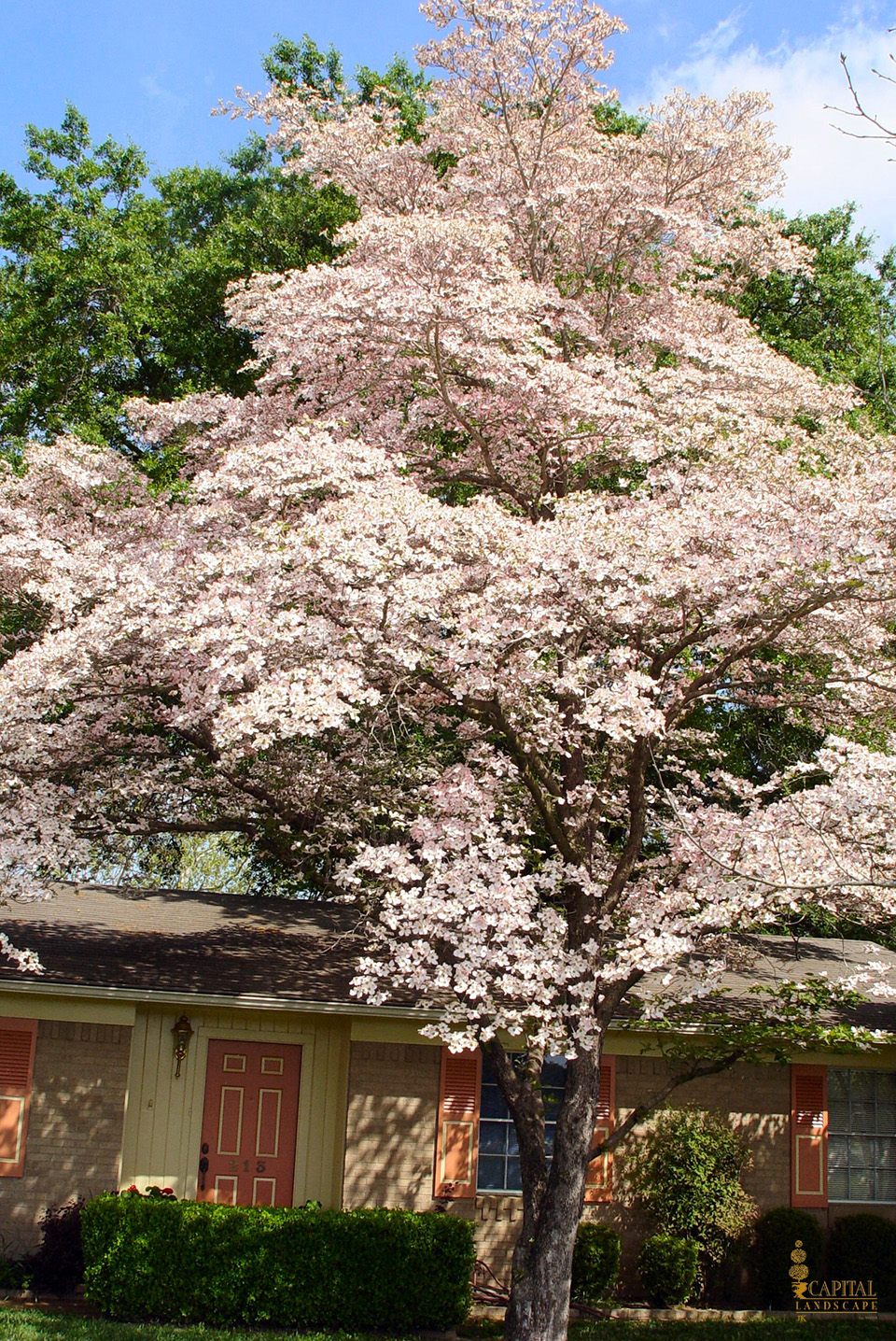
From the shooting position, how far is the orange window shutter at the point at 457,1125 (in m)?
12.1

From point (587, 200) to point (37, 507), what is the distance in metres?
7.50

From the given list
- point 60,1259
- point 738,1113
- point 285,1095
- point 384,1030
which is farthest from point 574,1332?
point 60,1259

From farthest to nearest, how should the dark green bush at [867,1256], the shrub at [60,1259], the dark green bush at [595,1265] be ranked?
the dark green bush at [867,1256], the dark green bush at [595,1265], the shrub at [60,1259]

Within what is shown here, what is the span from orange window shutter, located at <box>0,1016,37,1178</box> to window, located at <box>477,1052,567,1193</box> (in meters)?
4.75

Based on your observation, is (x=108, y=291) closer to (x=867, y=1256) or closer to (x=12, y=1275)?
(x=12, y=1275)

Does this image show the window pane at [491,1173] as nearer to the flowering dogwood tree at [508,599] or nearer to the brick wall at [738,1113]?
the brick wall at [738,1113]

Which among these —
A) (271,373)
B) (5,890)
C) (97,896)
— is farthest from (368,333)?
(97,896)

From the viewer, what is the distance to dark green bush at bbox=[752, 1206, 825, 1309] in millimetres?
12195

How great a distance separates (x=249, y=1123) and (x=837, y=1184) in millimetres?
6804

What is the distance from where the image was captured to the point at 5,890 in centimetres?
988

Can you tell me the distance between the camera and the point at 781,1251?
1223cm

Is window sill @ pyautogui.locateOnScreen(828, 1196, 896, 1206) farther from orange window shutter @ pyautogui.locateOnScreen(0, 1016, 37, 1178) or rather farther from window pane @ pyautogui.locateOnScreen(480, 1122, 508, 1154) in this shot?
orange window shutter @ pyautogui.locateOnScreen(0, 1016, 37, 1178)

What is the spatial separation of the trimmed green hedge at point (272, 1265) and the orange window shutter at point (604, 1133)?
2.45 m

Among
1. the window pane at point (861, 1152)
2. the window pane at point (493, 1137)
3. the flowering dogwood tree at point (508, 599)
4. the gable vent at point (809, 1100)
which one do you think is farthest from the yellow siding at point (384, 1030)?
the window pane at point (861, 1152)
